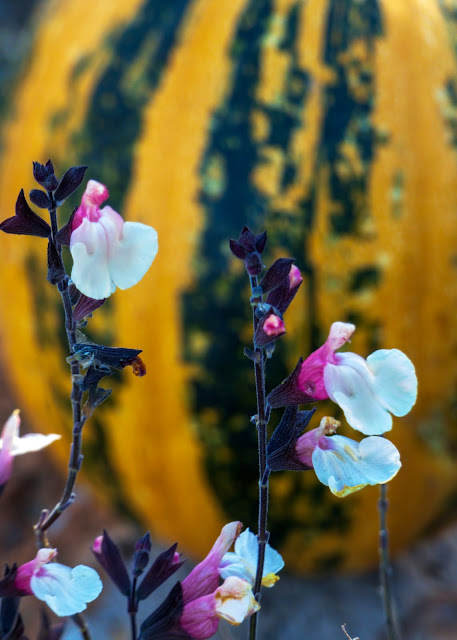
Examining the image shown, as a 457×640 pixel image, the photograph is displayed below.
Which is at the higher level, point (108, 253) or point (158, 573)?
point (108, 253)

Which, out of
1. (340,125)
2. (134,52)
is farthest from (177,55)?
(340,125)

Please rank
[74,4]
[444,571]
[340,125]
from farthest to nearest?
1. [444,571]
2. [74,4]
3. [340,125]

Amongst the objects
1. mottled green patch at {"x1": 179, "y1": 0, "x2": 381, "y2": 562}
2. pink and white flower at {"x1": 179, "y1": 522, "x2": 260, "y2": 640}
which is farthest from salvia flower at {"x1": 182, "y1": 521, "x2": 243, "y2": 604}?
mottled green patch at {"x1": 179, "y1": 0, "x2": 381, "y2": 562}

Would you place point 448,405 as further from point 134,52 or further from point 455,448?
point 134,52

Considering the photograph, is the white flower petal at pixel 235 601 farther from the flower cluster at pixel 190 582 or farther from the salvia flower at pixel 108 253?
the salvia flower at pixel 108 253

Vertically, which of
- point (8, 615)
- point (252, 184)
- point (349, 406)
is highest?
point (252, 184)

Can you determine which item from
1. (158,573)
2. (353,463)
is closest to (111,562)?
(158,573)

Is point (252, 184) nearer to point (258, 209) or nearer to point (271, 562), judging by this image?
point (258, 209)

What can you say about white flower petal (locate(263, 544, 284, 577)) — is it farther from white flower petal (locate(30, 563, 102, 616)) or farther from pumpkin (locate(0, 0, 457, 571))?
pumpkin (locate(0, 0, 457, 571))
